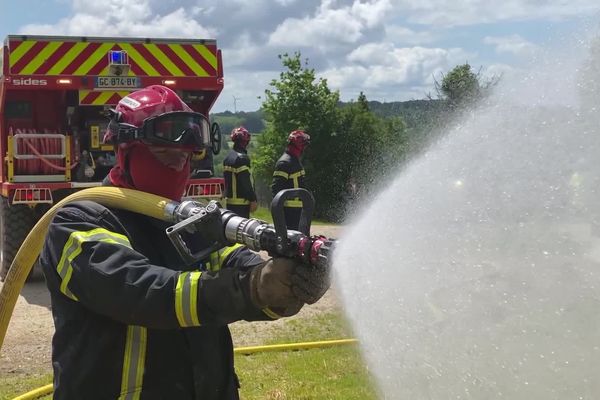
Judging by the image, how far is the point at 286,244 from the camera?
1.90 metres

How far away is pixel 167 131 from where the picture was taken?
7.87 ft

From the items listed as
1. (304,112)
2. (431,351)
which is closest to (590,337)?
(431,351)

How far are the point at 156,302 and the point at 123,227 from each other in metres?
0.39


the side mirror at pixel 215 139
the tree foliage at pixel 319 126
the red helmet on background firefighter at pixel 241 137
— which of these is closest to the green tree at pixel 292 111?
the tree foliage at pixel 319 126

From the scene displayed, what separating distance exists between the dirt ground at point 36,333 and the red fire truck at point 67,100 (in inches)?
46.7

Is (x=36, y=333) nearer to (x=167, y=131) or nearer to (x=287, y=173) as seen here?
(x=287, y=173)

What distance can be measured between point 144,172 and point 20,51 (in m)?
6.25

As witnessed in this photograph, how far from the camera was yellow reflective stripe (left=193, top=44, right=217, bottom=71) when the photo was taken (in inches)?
342


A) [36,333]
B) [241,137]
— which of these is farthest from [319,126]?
[36,333]

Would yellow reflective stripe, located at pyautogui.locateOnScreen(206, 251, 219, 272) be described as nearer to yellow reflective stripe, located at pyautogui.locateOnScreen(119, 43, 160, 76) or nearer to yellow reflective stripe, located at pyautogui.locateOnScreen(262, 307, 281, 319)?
yellow reflective stripe, located at pyautogui.locateOnScreen(262, 307, 281, 319)

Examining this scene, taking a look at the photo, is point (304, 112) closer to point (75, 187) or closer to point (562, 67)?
point (75, 187)

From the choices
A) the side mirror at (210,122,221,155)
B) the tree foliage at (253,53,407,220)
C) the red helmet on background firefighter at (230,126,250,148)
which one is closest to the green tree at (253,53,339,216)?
the tree foliage at (253,53,407,220)

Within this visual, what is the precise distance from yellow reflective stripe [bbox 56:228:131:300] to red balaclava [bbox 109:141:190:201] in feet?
1.03

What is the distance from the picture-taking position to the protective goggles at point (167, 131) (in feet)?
7.80
